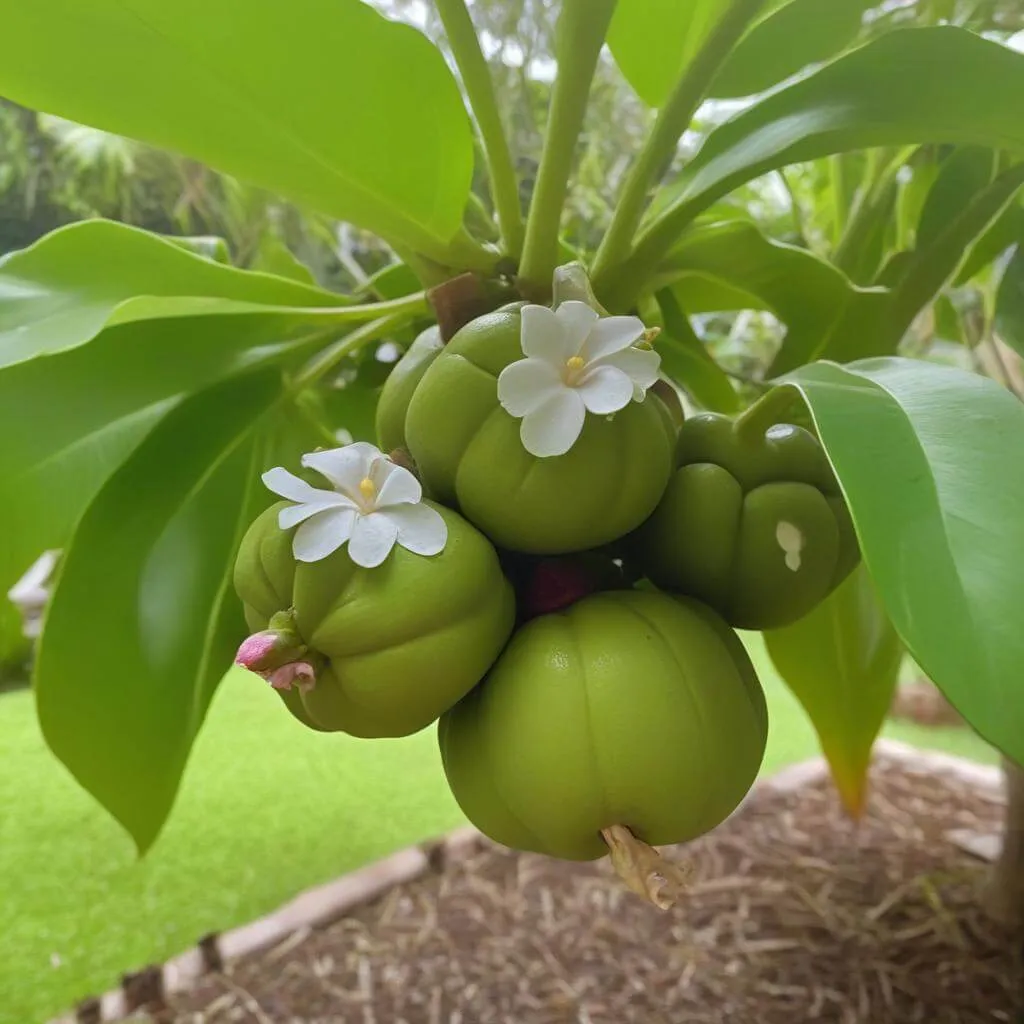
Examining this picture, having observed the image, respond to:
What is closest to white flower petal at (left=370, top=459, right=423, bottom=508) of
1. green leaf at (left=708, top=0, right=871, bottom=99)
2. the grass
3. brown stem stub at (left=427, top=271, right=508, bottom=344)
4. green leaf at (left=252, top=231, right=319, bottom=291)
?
brown stem stub at (left=427, top=271, right=508, bottom=344)

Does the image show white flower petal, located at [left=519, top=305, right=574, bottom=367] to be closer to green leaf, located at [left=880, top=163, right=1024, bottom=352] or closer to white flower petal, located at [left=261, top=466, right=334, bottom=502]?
white flower petal, located at [left=261, top=466, right=334, bottom=502]

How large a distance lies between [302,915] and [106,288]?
822 mm

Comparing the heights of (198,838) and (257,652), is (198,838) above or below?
below

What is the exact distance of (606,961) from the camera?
100 centimetres

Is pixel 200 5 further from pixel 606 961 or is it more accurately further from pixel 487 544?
pixel 606 961

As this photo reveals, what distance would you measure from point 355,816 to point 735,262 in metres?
0.97

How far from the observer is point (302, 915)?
1075 mm

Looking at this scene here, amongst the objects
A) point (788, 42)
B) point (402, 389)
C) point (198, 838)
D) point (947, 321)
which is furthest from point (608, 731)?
point (198, 838)

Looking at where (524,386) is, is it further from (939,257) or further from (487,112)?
(939,257)

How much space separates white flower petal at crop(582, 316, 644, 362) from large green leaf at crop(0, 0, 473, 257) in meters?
0.15

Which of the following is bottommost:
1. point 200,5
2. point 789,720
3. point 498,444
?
point 789,720

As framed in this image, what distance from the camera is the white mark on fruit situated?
1.28 feet

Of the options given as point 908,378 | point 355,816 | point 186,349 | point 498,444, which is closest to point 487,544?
point 498,444

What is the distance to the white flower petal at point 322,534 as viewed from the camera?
1.06 ft
